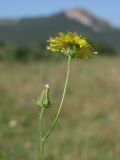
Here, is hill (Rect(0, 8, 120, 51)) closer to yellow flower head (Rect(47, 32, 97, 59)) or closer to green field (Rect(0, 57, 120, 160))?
green field (Rect(0, 57, 120, 160))

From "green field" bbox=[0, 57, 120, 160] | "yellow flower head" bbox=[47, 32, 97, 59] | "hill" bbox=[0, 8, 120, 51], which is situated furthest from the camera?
"hill" bbox=[0, 8, 120, 51]

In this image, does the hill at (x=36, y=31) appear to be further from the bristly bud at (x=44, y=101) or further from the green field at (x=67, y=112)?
the bristly bud at (x=44, y=101)

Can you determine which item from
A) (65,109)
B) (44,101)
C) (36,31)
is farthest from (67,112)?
(36,31)

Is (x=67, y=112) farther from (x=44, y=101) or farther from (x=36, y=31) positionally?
(x=36, y=31)

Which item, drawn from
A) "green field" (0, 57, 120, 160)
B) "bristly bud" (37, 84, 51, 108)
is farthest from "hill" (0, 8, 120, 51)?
"bristly bud" (37, 84, 51, 108)

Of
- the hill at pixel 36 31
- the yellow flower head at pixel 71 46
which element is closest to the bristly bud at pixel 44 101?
the yellow flower head at pixel 71 46

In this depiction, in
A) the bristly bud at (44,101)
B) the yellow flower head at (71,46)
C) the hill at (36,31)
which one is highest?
the hill at (36,31)
